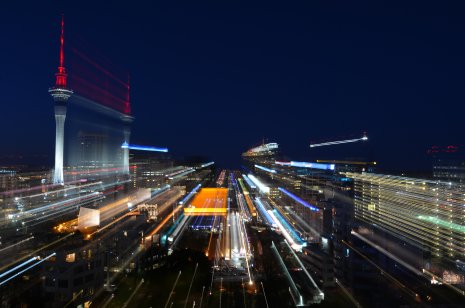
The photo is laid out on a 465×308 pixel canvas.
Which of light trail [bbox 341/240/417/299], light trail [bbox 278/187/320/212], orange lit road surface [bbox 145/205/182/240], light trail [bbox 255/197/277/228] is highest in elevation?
light trail [bbox 278/187/320/212]

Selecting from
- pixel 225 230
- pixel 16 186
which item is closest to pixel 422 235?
pixel 225 230

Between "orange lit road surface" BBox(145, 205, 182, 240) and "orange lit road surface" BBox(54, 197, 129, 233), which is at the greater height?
"orange lit road surface" BBox(54, 197, 129, 233)

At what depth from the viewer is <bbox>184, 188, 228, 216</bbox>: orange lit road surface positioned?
44.3ft

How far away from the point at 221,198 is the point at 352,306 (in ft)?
41.5

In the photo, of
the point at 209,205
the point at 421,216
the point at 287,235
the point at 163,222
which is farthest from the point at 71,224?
the point at 421,216

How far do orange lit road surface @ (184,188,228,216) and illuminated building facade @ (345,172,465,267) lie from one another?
15.9 ft

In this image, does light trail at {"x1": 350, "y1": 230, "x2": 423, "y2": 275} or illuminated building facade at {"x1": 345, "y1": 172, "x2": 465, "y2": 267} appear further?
light trail at {"x1": 350, "y1": 230, "x2": 423, "y2": 275}

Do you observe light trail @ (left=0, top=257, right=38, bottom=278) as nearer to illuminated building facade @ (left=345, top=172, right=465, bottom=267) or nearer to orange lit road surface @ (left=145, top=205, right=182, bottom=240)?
orange lit road surface @ (left=145, top=205, right=182, bottom=240)

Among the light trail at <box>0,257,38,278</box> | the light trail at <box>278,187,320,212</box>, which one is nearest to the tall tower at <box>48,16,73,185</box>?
the light trail at <box>278,187,320,212</box>

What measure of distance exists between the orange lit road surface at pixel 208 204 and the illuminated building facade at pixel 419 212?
4.86 meters

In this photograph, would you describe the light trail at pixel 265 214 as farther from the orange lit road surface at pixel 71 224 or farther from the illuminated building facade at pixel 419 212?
the orange lit road surface at pixel 71 224

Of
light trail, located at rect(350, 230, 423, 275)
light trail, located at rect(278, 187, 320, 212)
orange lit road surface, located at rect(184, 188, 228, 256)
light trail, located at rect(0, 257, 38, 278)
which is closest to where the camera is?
light trail, located at rect(0, 257, 38, 278)

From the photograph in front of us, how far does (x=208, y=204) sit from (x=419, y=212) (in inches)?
344

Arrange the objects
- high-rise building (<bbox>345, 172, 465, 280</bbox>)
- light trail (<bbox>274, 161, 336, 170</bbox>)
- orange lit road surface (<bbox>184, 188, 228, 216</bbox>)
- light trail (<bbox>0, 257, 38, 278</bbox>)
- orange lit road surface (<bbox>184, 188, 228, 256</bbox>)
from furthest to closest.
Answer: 1. light trail (<bbox>274, 161, 336, 170</bbox>)
2. orange lit road surface (<bbox>184, 188, 228, 216</bbox>)
3. orange lit road surface (<bbox>184, 188, 228, 256</bbox>)
4. high-rise building (<bbox>345, 172, 465, 280</bbox>)
5. light trail (<bbox>0, 257, 38, 278</bbox>)
